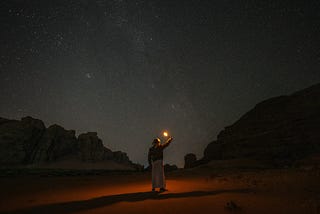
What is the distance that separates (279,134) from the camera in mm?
39844

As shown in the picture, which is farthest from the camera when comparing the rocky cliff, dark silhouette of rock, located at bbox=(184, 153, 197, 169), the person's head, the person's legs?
the rocky cliff

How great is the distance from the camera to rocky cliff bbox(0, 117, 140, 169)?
5547 cm

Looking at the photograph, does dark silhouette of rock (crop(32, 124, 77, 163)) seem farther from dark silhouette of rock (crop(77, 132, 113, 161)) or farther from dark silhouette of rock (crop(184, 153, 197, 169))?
dark silhouette of rock (crop(184, 153, 197, 169))

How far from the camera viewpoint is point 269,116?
48.6 metres

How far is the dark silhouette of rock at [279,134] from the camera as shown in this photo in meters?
35.7

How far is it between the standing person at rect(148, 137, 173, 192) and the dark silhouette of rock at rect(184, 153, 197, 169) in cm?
4655

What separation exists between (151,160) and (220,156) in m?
43.5

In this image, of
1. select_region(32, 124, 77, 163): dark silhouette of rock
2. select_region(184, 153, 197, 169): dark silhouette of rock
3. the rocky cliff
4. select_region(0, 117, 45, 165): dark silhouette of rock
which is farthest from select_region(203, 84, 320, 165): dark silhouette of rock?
select_region(0, 117, 45, 165): dark silhouette of rock

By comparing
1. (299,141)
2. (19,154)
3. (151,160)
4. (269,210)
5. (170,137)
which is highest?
(19,154)

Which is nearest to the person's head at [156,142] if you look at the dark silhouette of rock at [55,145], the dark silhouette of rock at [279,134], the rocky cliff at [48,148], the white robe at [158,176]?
the white robe at [158,176]

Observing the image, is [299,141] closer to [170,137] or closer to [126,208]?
[170,137]

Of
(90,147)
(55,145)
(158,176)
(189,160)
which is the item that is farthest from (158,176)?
(90,147)

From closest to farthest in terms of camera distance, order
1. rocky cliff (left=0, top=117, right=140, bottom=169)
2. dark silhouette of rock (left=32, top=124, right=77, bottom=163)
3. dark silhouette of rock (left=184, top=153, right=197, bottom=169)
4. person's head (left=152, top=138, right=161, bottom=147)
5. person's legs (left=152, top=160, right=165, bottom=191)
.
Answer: person's legs (left=152, top=160, right=165, bottom=191) < person's head (left=152, top=138, right=161, bottom=147) < dark silhouette of rock (left=184, top=153, right=197, bottom=169) < rocky cliff (left=0, top=117, right=140, bottom=169) < dark silhouette of rock (left=32, top=124, right=77, bottom=163)

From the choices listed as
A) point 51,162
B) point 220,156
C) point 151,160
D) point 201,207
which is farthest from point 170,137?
point 51,162
